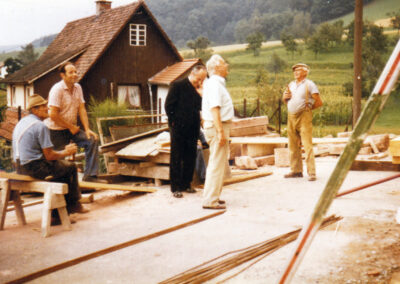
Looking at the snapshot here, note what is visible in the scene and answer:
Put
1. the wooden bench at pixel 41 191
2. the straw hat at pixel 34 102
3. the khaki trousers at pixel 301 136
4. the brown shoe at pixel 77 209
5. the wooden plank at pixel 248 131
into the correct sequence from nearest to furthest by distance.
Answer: the wooden bench at pixel 41 191 < the straw hat at pixel 34 102 < the brown shoe at pixel 77 209 < the khaki trousers at pixel 301 136 < the wooden plank at pixel 248 131

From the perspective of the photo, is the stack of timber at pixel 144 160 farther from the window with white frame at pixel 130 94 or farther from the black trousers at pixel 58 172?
the window with white frame at pixel 130 94

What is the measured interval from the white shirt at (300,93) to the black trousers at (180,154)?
2011 mm

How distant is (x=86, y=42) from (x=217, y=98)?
89.8 feet

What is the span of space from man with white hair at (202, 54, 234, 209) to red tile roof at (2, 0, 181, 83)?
919 inches

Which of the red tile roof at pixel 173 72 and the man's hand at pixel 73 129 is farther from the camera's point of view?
the red tile roof at pixel 173 72

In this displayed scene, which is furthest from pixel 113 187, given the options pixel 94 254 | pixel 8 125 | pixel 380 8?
pixel 380 8

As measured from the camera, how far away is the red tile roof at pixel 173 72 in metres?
30.0

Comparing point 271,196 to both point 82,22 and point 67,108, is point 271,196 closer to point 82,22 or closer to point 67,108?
point 67,108

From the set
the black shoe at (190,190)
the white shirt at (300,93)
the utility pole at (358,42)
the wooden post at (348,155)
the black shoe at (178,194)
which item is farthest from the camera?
the utility pole at (358,42)

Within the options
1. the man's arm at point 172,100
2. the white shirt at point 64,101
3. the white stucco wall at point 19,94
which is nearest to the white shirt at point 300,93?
the man's arm at point 172,100

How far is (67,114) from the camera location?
24.3 feet

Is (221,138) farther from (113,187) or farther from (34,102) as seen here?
(34,102)

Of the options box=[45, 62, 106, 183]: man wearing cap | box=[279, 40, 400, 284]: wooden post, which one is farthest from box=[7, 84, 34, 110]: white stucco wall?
box=[279, 40, 400, 284]: wooden post

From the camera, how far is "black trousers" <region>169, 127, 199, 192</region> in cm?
777
